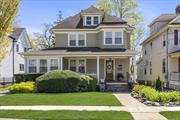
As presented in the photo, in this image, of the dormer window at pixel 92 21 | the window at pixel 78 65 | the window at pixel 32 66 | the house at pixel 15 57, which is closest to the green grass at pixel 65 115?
the window at pixel 32 66

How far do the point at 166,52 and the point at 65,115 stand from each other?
20412 mm

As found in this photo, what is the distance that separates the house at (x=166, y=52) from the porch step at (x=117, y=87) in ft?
12.9

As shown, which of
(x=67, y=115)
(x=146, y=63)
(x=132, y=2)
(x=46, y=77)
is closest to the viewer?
(x=67, y=115)

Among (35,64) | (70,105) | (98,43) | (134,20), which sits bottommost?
(70,105)

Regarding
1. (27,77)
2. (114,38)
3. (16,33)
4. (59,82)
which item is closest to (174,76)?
(114,38)

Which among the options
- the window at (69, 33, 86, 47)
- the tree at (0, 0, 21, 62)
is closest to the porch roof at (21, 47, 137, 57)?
the window at (69, 33, 86, 47)

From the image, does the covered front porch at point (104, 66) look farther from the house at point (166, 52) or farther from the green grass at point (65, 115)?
the green grass at point (65, 115)

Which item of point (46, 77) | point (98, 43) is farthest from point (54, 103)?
point (98, 43)

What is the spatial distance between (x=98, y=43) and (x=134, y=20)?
20.6 metres

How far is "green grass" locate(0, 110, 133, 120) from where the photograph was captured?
44.6 feet

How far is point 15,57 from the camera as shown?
46.0 meters

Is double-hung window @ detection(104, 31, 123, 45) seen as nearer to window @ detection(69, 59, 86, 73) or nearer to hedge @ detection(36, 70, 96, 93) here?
window @ detection(69, 59, 86, 73)

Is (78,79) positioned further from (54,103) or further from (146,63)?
(146,63)

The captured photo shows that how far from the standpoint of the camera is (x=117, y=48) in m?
34.4
